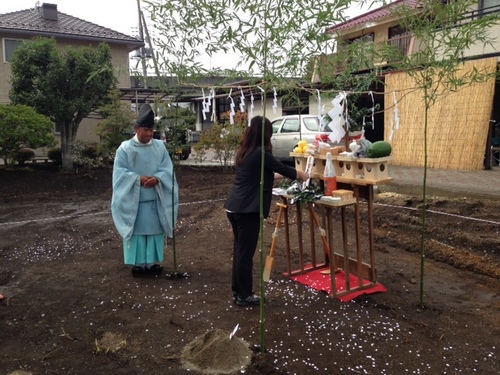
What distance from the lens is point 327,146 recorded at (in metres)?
4.21

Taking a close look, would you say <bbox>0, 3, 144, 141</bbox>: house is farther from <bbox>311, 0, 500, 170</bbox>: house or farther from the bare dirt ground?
the bare dirt ground

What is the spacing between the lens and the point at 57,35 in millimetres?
17109

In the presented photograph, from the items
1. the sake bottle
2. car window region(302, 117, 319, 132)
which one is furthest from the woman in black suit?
car window region(302, 117, 319, 132)

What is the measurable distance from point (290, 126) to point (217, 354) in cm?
1110

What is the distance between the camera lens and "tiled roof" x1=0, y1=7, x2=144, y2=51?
666 inches

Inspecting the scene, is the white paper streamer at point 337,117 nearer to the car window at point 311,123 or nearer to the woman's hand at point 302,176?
the woman's hand at point 302,176

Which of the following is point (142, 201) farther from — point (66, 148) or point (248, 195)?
point (66, 148)

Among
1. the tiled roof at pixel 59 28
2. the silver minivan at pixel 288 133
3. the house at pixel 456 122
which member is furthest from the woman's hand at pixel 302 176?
the tiled roof at pixel 59 28

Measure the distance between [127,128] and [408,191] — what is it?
7388 millimetres

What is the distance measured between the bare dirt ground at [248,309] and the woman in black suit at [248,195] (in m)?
0.24

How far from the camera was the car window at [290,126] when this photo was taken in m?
13.3

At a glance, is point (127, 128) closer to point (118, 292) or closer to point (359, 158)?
point (118, 292)

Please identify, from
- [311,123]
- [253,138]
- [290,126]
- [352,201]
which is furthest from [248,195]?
[290,126]

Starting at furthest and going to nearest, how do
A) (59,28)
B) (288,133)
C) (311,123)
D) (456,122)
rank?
(59,28)
(288,133)
(311,123)
(456,122)
